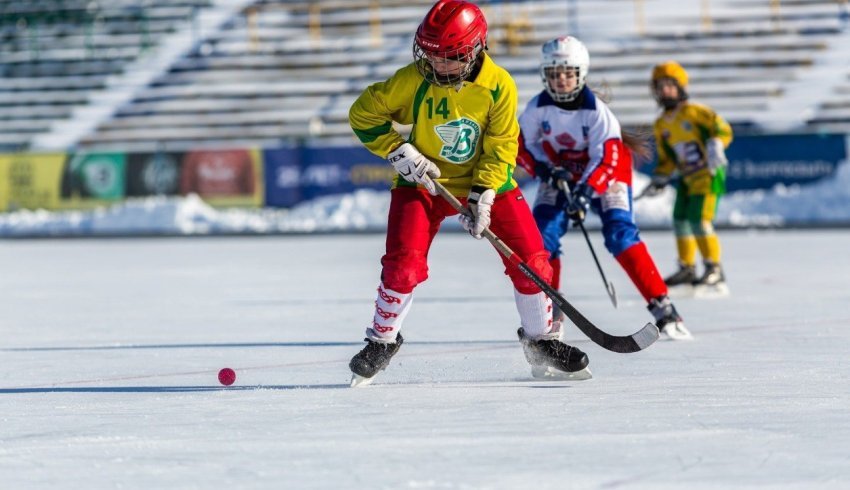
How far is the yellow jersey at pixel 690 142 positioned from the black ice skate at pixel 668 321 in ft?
8.70

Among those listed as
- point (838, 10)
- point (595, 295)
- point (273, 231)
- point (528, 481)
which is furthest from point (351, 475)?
point (838, 10)

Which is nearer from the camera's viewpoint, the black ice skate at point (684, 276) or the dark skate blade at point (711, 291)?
the dark skate blade at point (711, 291)

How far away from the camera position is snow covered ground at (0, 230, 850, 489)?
3.25 metres

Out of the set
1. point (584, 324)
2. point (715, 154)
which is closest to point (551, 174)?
point (584, 324)

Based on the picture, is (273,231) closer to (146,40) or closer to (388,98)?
(146,40)

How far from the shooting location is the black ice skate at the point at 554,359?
4.88 metres

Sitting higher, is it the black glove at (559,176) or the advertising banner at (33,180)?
the black glove at (559,176)

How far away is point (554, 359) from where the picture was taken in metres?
4.92

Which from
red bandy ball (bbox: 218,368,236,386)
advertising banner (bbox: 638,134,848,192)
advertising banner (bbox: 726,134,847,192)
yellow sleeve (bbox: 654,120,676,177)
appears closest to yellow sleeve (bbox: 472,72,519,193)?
red bandy ball (bbox: 218,368,236,386)

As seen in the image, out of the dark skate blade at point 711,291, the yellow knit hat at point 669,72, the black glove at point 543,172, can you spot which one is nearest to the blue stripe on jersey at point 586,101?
the black glove at point 543,172

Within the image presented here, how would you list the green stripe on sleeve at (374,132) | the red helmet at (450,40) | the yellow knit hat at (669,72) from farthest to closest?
the yellow knit hat at (669,72)
the green stripe on sleeve at (374,132)
the red helmet at (450,40)

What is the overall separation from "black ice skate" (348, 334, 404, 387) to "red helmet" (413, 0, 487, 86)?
2.94 ft

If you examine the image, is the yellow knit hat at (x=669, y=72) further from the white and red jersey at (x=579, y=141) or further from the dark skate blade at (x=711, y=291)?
the white and red jersey at (x=579, y=141)

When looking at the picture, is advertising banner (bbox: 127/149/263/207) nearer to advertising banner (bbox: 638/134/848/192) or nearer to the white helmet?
advertising banner (bbox: 638/134/848/192)
